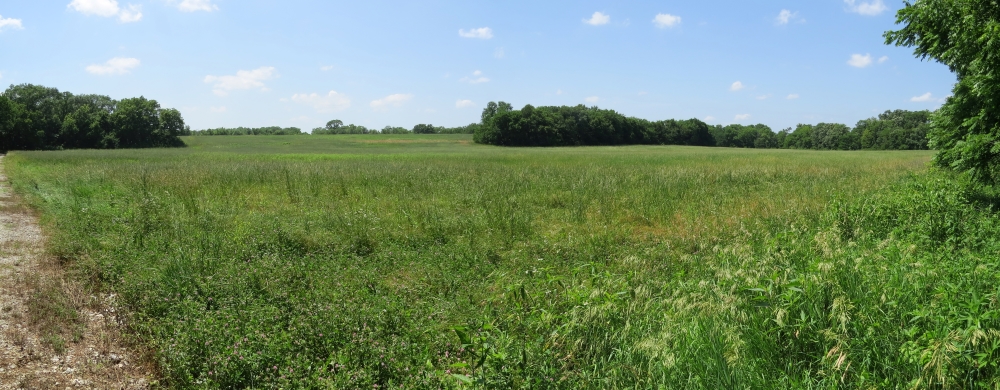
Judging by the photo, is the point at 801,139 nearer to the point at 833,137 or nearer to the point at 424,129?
the point at 833,137

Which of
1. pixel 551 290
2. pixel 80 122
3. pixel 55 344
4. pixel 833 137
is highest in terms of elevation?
pixel 80 122

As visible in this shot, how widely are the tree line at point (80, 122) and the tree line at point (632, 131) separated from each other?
53.9 meters

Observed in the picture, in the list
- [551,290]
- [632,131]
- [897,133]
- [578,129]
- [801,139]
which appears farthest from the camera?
[801,139]

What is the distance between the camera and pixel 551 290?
6074 millimetres

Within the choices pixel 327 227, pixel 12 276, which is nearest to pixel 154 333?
pixel 12 276

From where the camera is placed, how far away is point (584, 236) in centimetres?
937

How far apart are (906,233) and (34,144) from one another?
295 ft

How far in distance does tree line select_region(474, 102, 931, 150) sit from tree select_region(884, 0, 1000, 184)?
252ft

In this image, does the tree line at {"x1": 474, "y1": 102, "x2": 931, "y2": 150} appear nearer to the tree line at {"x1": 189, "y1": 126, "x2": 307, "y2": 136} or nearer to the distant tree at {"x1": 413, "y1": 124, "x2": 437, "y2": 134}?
the distant tree at {"x1": 413, "y1": 124, "x2": 437, "y2": 134}

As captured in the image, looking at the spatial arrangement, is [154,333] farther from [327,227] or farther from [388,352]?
[327,227]

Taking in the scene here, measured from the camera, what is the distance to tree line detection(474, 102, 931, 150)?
89.2 m

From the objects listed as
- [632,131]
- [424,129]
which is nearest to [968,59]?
[632,131]

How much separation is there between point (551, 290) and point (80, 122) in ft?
303

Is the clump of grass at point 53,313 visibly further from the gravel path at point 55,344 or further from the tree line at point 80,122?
the tree line at point 80,122
